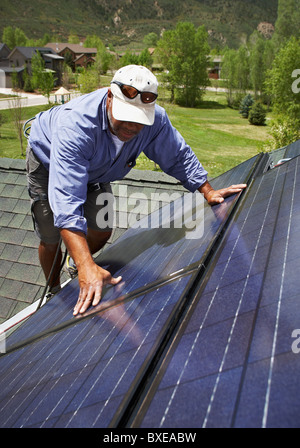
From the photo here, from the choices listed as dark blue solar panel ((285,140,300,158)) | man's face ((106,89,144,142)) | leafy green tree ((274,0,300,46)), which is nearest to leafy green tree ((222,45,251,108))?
leafy green tree ((274,0,300,46))

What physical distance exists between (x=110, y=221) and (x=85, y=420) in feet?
10.0

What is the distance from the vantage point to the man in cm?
272

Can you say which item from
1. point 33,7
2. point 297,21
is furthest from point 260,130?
point 33,7

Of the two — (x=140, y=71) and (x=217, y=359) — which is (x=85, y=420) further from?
(x=140, y=71)

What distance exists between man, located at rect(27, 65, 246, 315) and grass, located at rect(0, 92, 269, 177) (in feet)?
70.4

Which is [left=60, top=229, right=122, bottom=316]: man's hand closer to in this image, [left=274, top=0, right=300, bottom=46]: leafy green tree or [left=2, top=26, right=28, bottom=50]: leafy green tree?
[left=274, top=0, right=300, bottom=46]: leafy green tree

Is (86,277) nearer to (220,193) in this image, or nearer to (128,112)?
(128,112)

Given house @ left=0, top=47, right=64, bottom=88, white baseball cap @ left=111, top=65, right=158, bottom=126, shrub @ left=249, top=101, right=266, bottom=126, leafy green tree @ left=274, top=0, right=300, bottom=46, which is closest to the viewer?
white baseball cap @ left=111, top=65, right=158, bottom=126

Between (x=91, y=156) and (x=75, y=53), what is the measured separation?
96.9 metres

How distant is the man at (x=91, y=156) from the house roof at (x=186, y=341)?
0.42 m

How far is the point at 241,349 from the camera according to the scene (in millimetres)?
1315

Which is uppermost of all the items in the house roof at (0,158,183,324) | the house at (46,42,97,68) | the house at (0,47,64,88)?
the house at (46,42,97,68)

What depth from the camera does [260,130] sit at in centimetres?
4791

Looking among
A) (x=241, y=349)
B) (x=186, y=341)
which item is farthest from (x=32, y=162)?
(x=241, y=349)
